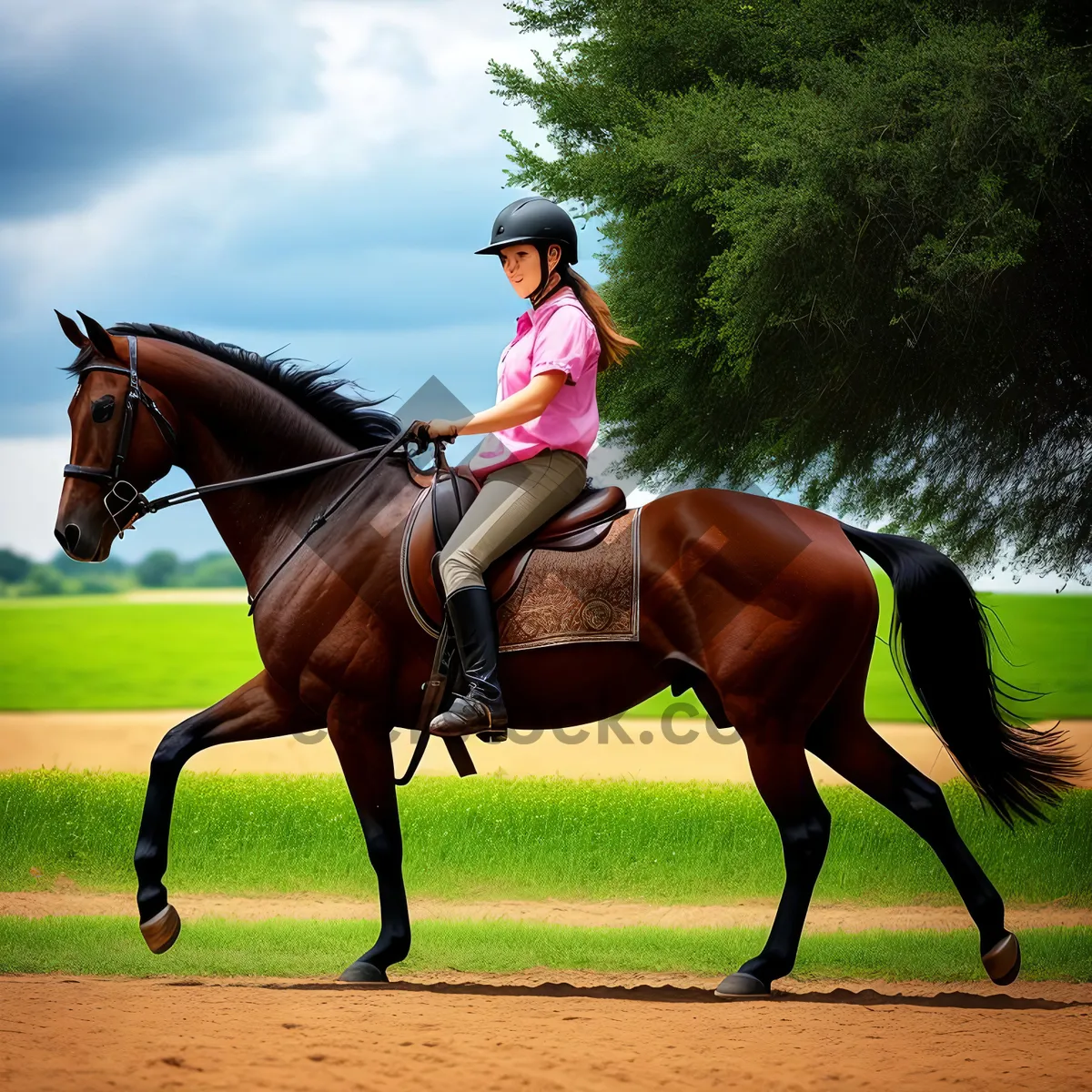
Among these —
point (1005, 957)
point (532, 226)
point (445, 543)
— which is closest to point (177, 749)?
point (445, 543)

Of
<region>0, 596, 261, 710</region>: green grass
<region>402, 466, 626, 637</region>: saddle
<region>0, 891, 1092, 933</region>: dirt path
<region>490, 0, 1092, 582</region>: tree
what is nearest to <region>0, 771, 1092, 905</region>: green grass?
<region>0, 891, 1092, 933</region>: dirt path

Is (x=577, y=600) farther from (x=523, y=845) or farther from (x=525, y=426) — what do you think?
(x=523, y=845)

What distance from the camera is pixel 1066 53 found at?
8.48 meters

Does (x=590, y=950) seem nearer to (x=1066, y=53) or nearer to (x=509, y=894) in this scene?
(x=509, y=894)

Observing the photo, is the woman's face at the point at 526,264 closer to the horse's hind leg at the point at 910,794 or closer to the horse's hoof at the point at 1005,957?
the horse's hind leg at the point at 910,794

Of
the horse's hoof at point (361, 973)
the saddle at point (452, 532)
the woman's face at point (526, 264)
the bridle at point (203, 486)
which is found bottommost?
the horse's hoof at point (361, 973)

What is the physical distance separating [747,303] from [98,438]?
517 centimetres

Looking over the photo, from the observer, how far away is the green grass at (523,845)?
8.98 metres

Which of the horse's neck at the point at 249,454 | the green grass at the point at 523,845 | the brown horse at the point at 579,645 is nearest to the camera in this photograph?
the brown horse at the point at 579,645

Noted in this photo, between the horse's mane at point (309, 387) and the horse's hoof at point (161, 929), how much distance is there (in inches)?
96.6

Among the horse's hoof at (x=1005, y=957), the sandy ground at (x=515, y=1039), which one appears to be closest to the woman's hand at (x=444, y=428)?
the sandy ground at (x=515, y=1039)

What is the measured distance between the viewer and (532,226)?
5703 millimetres

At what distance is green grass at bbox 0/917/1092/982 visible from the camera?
21.5 feet

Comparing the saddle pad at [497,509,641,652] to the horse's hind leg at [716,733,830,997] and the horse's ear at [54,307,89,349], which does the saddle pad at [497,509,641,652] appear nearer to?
the horse's hind leg at [716,733,830,997]
